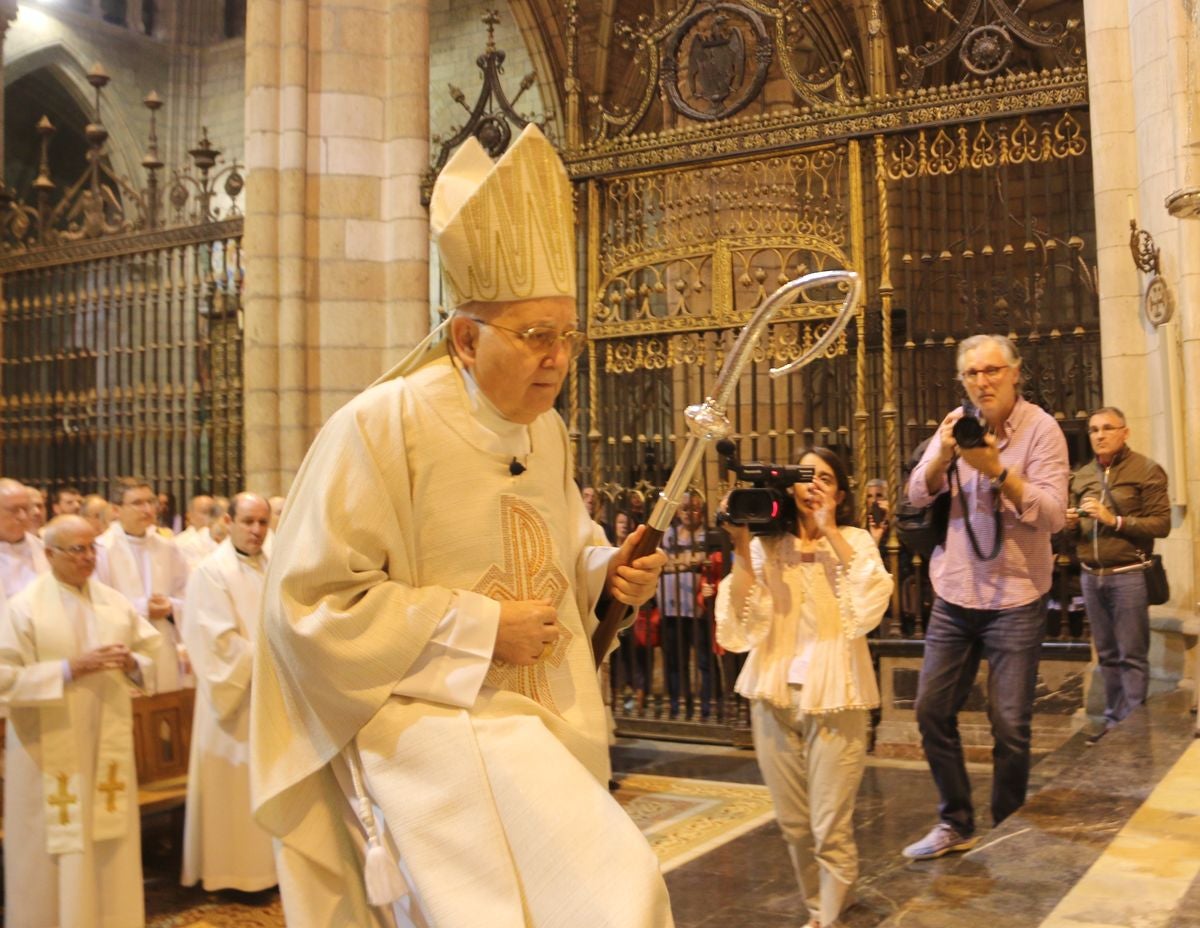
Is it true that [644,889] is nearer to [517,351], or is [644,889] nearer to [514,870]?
[514,870]

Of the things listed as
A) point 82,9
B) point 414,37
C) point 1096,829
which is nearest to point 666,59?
point 414,37

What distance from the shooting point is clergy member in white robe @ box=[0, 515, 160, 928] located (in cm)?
507

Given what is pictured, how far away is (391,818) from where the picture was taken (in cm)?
247

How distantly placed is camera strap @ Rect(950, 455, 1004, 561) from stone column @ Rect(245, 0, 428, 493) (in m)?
5.68

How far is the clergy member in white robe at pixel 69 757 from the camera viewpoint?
Answer: 5074mm

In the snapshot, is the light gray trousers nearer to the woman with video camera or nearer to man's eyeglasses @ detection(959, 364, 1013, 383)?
the woman with video camera

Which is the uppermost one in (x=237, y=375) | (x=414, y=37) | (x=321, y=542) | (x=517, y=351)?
(x=414, y=37)

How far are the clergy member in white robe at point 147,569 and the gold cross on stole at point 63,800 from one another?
219 cm

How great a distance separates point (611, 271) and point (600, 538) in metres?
6.06

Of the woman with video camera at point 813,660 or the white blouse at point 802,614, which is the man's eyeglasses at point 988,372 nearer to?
the woman with video camera at point 813,660

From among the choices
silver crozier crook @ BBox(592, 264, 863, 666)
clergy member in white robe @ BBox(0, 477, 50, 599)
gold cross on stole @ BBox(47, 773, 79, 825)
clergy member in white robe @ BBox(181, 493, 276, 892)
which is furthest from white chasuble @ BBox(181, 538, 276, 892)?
silver crozier crook @ BBox(592, 264, 863, 666)

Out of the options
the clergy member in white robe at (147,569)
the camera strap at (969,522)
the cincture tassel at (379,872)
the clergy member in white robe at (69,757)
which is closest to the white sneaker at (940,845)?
the camera strap at (969,522)

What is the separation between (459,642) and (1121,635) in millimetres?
5052

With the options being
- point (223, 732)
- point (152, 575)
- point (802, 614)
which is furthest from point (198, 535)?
point (802, 614)
